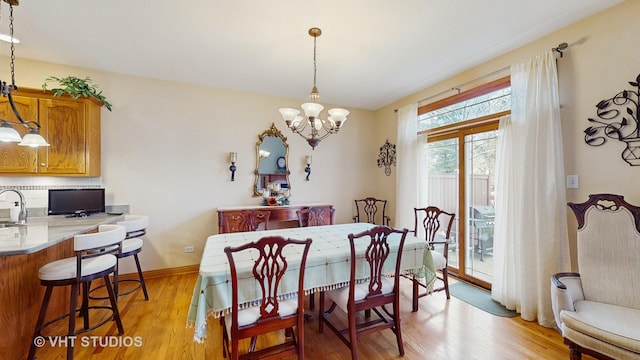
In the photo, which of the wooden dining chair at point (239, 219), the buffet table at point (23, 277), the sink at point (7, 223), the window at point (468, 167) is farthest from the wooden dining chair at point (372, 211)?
the sink at point (7, 223)

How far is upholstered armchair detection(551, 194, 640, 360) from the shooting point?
5.14 feet

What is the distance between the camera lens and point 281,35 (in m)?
2.52

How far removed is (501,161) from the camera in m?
2.80

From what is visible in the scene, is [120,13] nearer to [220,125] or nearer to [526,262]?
[220,125]

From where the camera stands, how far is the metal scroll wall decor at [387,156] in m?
4.60

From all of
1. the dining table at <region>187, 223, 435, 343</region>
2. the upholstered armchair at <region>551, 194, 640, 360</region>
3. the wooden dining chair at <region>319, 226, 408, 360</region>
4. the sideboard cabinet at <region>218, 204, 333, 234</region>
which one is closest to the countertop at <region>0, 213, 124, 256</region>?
the dining table at <region>187, 223, 435, 343</region>

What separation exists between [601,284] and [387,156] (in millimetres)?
3221

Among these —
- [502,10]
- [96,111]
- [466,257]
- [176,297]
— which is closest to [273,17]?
[502,10]

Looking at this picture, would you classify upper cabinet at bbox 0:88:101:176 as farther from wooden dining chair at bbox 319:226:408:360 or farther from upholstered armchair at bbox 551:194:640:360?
upholstered armchair at bbox 551:194:640:360

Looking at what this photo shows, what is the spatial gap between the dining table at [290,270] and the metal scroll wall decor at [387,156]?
2281 millimetres

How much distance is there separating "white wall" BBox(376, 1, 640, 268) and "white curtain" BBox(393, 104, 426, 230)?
1.69m

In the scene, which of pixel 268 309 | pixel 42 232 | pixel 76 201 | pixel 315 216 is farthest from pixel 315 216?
pixel 76 201

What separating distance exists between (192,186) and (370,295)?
3.06 m

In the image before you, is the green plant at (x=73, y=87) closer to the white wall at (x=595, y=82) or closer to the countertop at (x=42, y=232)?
the countertop at (x=42, y=232)
